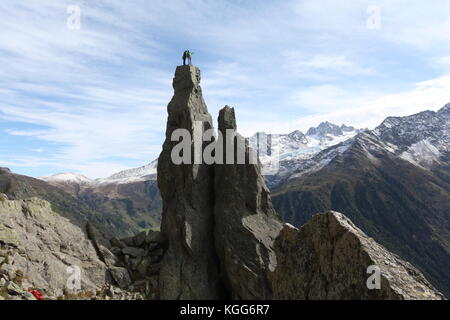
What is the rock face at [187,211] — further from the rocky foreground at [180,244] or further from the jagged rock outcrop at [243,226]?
the jagged rock outcrop at [243,226]

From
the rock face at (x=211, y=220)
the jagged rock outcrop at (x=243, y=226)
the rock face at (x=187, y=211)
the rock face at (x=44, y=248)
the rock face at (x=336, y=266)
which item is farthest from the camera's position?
the rock face at (x=187, y=211)

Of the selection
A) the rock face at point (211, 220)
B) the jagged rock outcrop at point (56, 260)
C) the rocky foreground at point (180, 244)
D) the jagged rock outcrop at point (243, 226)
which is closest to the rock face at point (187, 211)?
the rock face at point (211, 220)

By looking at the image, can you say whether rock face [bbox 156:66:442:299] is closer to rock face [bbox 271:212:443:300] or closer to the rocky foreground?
the rocky foreground

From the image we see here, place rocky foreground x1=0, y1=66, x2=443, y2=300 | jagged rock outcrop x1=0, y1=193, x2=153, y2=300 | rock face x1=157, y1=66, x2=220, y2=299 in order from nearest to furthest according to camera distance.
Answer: jagged rock outcrop x1=0, y1=193, x2=153, y2=300
rocky foreground x1=0, y1=66, x2=443, y2=300
rock face x1=157, y1=66, x2=220, y2=299

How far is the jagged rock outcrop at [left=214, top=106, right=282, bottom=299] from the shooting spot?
3834cm

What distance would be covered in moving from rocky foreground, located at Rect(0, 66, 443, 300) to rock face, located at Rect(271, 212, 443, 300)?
0.45 ft

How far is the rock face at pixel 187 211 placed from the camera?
39438 mm

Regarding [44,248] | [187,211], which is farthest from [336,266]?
[187,211]

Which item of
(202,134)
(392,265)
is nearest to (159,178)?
(202,134)

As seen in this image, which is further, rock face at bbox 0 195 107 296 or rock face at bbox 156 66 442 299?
rock face at bbox 156 66 442 299

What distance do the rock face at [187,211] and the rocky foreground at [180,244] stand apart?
12 cm

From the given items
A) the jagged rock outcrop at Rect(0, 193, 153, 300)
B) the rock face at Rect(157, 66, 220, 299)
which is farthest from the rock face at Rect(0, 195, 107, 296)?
the rock face at Rect(157, 66, 220, 299)
